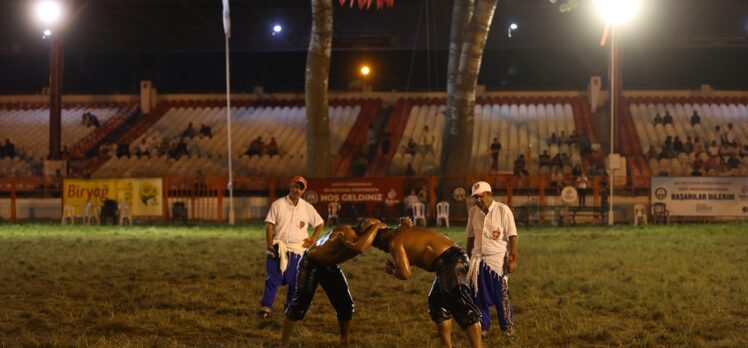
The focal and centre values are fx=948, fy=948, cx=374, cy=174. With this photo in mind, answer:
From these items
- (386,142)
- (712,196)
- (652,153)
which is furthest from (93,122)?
(712,196)

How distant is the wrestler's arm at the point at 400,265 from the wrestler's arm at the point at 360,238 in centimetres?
21

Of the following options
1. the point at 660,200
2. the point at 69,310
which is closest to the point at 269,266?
the point at 69,310

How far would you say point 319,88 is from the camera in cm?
2939

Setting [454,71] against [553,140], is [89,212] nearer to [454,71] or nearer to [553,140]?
[454,71]

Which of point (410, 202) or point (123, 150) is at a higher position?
point (123, 150)

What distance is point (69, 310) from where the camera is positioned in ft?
39.1

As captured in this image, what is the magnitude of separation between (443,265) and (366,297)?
5106mm

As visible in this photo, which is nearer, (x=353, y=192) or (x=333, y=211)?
(x=333, y=211)

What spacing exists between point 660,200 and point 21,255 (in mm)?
18767

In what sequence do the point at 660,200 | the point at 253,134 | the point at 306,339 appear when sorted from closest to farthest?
the point at 306,339 → the point at 660,200 → the point at 253,134

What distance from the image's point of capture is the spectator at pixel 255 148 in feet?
131

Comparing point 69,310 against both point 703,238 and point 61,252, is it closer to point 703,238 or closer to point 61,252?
point 61,252

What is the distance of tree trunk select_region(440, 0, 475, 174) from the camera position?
28.8 meters

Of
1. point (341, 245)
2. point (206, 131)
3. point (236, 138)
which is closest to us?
point (341, 245)
